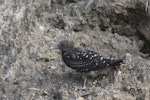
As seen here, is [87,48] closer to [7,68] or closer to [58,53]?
[58,53]

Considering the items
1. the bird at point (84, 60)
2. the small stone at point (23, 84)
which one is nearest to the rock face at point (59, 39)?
the small stone at point (23, 84)

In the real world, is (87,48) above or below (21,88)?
above

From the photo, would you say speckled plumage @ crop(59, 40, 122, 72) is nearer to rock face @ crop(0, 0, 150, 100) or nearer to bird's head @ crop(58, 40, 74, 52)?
bird's head @ crop(58, 40, 74, 52)

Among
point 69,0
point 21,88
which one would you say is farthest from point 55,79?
point 69,0

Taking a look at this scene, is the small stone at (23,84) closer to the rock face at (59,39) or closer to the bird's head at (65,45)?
the rock face at (59,39)

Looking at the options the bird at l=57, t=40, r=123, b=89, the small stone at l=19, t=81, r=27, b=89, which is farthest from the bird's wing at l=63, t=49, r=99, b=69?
the small stone at l=19, t=81, r=27, b=89

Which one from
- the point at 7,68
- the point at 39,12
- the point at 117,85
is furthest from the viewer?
the point at 39,12

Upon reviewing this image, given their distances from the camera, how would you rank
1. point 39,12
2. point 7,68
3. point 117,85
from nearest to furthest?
point 117,85 < point 7,68 < point 39,12
